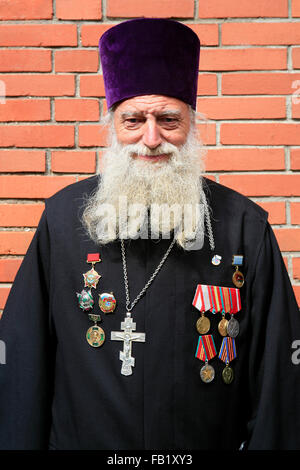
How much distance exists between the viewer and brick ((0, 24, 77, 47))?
2.40m

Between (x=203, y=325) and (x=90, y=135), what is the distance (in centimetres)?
123

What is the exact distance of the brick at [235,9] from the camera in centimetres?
238

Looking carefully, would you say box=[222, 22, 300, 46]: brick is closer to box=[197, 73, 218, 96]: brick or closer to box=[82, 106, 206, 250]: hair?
box=[197, 73, 218, 96]: brick

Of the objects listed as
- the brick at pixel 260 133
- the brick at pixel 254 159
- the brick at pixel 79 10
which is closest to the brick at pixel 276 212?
the brick at pixel 254 159

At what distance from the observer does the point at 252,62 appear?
2.39 meters

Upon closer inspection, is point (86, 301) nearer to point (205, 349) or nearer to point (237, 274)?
point (205, 349)

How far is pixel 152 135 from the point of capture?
1817 millimetres

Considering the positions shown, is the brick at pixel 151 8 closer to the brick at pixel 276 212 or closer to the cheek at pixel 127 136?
the cheek at pixel 127 136

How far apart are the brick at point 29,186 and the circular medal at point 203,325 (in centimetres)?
112

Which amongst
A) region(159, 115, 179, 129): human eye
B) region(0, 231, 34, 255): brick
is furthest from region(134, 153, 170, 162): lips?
region(0, 231, 34, 255): brick

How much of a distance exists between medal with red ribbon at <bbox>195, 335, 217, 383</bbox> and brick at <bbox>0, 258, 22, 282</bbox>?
1158mm

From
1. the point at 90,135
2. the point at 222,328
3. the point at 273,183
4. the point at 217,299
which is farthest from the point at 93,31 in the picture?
the point at 222,328

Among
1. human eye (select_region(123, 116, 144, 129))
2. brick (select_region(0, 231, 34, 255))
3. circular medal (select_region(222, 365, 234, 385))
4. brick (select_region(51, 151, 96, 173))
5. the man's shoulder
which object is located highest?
human eye (select_region(123, 116, 144, 129))
